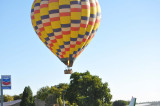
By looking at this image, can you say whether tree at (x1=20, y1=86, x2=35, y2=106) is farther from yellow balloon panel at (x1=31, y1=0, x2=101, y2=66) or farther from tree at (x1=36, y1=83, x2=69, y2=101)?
yellow balloon panel at (x1=31, y1=0, x2=101, y2=66)

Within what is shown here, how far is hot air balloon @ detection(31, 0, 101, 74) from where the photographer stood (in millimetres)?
37875

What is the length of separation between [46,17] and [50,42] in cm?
339

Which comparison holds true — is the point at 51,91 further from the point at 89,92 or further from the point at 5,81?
the point at 5,81

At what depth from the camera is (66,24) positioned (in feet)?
125

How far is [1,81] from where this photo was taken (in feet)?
148

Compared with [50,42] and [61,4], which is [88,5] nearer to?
[61,4]

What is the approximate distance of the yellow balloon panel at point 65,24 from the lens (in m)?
37.9

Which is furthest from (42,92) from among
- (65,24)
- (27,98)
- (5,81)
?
(65,24)

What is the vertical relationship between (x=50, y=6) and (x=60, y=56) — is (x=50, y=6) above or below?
above

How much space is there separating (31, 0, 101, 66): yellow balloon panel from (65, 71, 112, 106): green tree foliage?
41318 millimetres

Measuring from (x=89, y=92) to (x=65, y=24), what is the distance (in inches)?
1809

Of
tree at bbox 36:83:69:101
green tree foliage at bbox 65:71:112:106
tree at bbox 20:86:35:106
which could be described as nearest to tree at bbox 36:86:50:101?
tree at bbox 36:83:69:101

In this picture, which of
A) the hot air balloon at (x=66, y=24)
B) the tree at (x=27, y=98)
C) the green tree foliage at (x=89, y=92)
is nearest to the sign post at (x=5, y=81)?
the hot air balloon at (x=66, y=24)

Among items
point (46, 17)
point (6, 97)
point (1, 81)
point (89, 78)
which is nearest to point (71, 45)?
point (46, 17)
